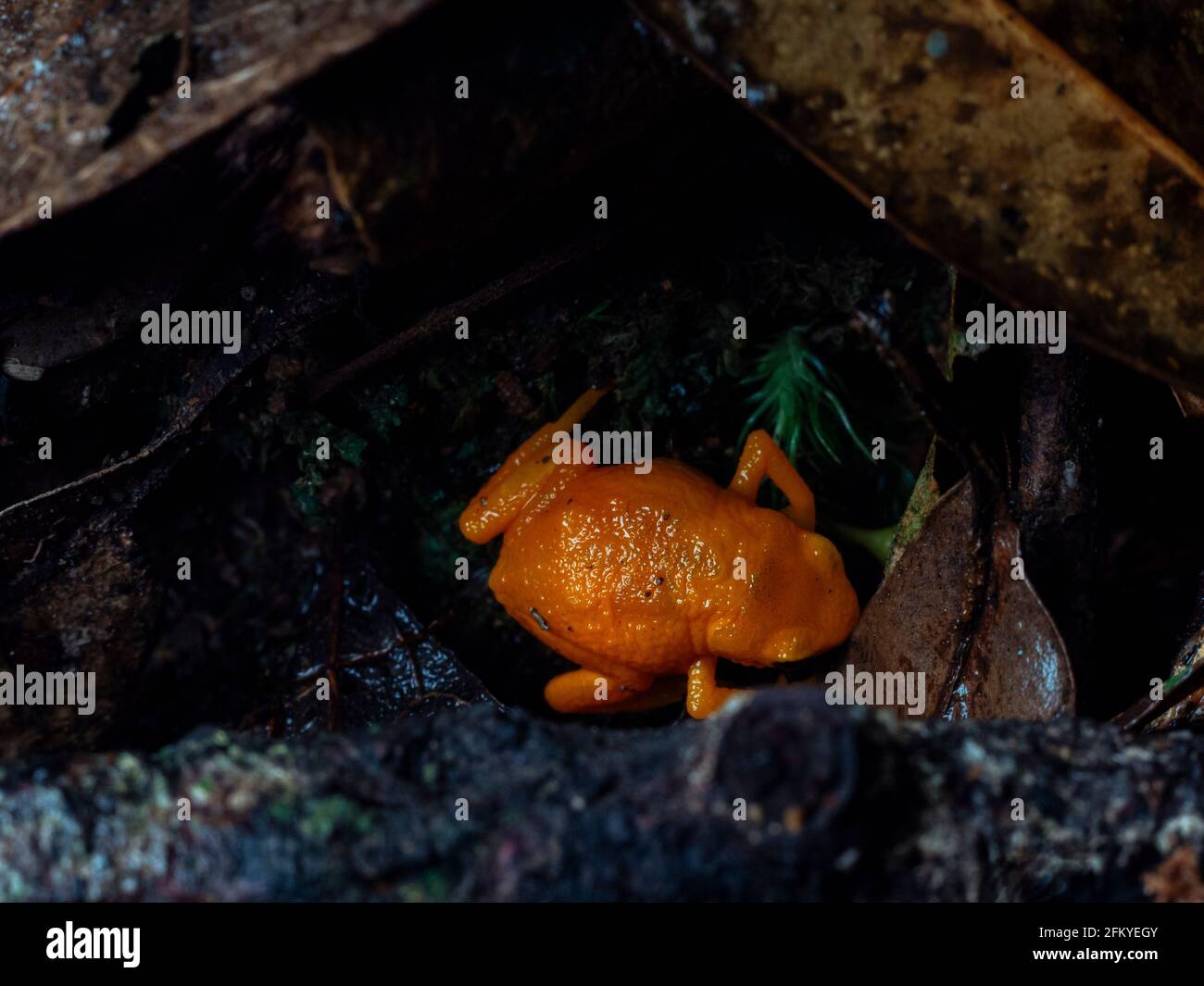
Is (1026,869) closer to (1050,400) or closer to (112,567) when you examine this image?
(1050,400)

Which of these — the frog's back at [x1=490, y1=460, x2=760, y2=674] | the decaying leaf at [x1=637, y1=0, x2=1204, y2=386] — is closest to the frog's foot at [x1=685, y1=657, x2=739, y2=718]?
the frog's back at [x1=490, y1=460, x2=760, y2=674]

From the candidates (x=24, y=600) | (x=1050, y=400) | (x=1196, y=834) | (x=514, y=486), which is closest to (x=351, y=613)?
(x=514, y=486)

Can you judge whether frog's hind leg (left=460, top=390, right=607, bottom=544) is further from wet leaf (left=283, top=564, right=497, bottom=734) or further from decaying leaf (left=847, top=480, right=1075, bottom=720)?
decaying leaf (left=847, top=480, right=1075, bottom=720)

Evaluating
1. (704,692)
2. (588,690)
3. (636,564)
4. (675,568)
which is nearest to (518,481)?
(636,564)

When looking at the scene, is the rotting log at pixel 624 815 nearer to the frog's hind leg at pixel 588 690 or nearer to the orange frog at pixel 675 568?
the orange frog at pixel 675 568

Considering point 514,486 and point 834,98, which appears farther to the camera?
point 514,486

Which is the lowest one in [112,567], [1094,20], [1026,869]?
[1026,869]
